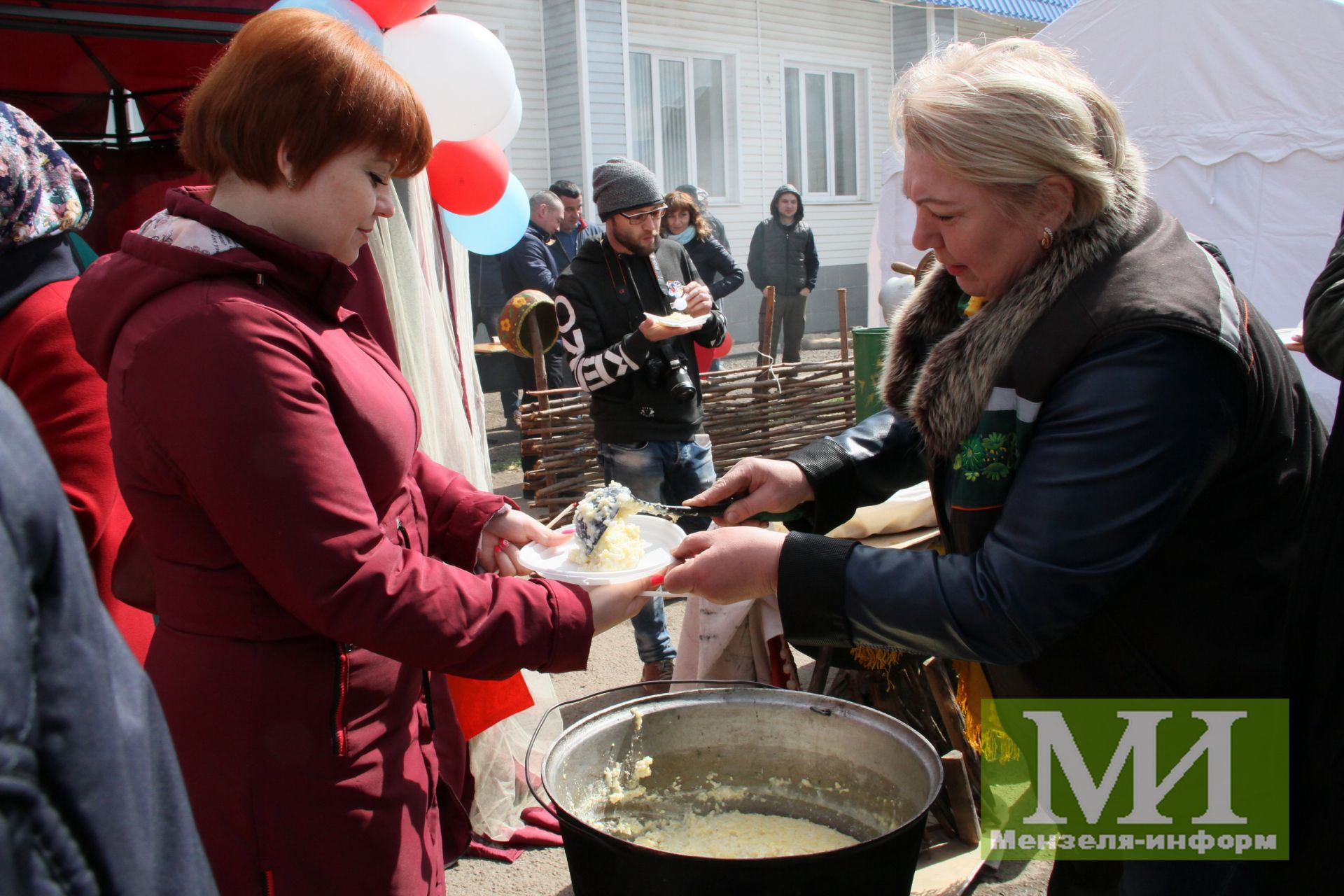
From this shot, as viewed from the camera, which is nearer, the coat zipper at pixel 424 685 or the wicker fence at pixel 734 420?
the coat zipper at pixel 424 685

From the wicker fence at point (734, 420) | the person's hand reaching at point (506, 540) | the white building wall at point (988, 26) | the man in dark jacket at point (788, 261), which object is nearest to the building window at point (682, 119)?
the man in dark jacket at point (788, 261)

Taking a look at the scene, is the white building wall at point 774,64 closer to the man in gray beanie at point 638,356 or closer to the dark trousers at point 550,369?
the dark trousers at point 550,369

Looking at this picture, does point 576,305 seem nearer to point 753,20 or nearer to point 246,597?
point 246,597

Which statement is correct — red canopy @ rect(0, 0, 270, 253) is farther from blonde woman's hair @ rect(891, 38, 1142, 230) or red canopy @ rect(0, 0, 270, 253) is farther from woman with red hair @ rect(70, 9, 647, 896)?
blonde woman's hair @ rect(891, 38, 1142, 230)

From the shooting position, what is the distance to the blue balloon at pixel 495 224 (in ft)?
16.8

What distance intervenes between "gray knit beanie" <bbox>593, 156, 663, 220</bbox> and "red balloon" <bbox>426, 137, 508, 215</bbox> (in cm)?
47

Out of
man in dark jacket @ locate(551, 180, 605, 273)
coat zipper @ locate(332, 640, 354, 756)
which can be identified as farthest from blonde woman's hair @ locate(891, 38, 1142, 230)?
man in dark jacket @ locate(551, 180, 605, 273)

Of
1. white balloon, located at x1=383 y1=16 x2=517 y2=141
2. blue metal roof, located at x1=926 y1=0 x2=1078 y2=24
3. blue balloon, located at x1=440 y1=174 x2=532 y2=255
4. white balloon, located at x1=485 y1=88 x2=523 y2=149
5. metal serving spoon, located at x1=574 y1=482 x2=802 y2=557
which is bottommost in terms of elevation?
metal serving spoon, located at x1=574 y1=482 x2=802 y2=557

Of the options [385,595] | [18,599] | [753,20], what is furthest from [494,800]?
[753,20]

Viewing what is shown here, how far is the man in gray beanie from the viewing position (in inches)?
177

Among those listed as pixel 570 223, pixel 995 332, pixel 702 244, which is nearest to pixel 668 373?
pixel 995 332

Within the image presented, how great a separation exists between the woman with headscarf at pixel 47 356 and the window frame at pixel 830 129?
15.0m

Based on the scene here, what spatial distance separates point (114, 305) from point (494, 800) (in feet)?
8.51

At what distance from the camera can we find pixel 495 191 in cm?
452
